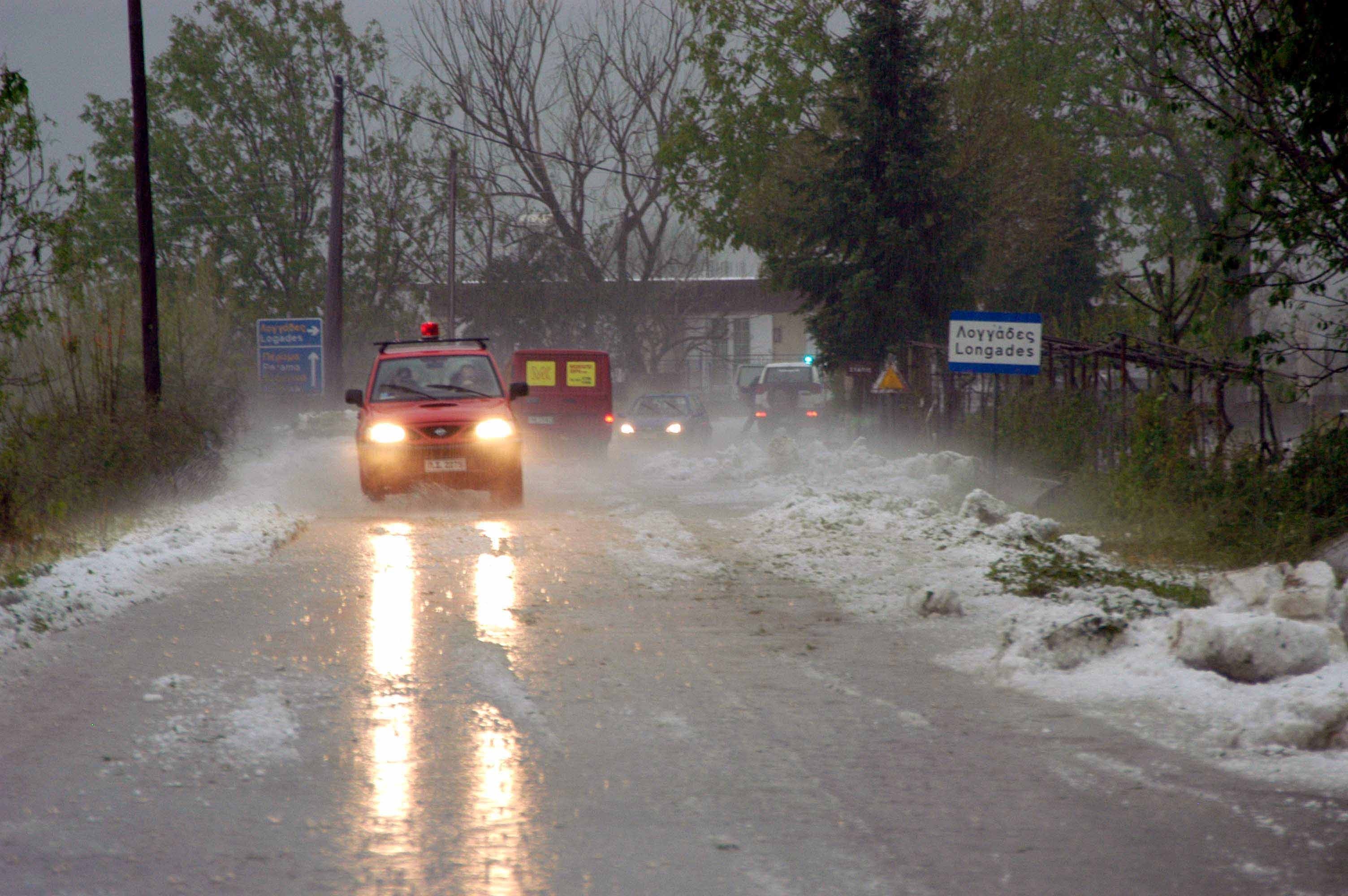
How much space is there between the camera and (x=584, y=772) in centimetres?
523

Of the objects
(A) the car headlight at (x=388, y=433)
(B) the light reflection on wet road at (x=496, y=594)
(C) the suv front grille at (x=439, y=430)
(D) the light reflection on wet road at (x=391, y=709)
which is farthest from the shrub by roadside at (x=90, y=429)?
(C) the suv front grille at (x=439, y=430)

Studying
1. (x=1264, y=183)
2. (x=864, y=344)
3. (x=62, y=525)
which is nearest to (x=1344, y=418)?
(x=1264, y=183)

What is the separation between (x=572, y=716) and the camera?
6.09 meters

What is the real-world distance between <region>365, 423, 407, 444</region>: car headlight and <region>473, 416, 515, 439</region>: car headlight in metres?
0.83

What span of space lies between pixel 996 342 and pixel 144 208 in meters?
12.2

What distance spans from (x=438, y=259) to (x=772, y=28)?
1671 centimetres

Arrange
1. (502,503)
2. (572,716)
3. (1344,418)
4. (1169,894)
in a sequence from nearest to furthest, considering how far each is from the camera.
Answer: (1169,894), (572,716), (1344,418), (502,503)

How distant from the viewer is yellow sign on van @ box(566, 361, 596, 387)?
28.6 meters

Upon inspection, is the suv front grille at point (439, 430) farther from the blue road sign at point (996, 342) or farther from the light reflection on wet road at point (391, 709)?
the blue road sign at point (996, 342)

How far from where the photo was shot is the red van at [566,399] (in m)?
28.0

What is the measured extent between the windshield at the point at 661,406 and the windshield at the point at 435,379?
52.1ft

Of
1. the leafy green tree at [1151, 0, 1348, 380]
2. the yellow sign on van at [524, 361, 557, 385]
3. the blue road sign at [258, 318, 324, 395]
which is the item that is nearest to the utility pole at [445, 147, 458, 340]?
the blue road sign at [258, 318, 324, 395]

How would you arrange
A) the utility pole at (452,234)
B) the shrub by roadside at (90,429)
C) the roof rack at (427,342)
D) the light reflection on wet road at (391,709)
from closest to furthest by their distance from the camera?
the light reflection on wet road at (391,709)
the shrub by roadside at (90,429)
the roof rack at (427,342)
the utility pole at (452,234)

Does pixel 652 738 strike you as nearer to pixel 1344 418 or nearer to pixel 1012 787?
pixel 1012 787
